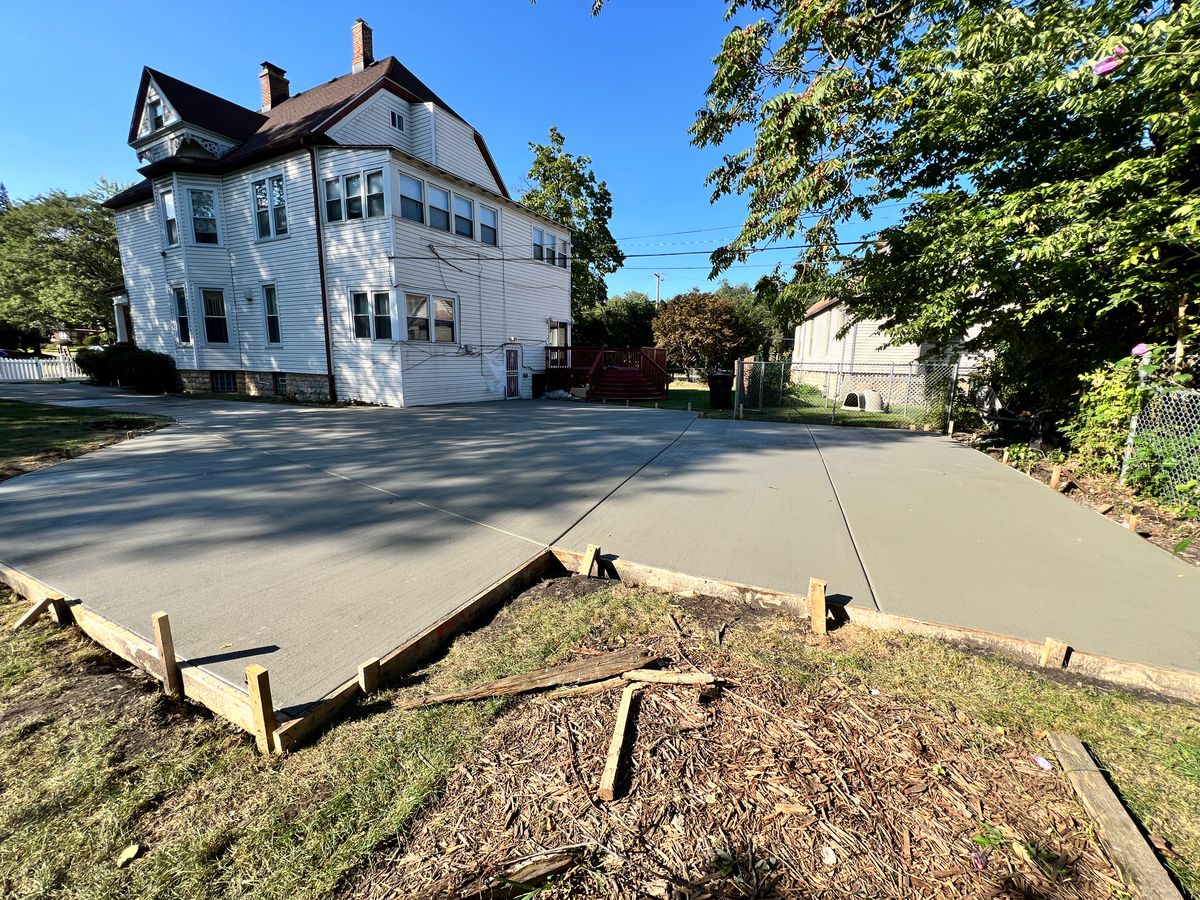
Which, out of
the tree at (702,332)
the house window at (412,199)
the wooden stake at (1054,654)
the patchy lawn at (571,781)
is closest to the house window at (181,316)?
the house window at (412,199)

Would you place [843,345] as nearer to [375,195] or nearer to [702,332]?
[702,332]

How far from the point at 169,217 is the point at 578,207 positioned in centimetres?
1719

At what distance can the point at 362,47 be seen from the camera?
688 inches

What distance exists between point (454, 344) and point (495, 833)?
1543 cm

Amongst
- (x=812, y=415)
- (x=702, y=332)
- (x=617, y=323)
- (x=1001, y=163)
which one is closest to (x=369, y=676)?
(x=1001, y=163)

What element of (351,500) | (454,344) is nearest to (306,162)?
(454,344)

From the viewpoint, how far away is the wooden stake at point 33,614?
2877 mm

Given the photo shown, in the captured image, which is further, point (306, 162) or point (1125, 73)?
point (306, 162)

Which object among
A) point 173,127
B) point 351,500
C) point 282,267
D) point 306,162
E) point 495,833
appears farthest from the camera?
point 173,127

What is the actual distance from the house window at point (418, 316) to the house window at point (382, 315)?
0.55 metres

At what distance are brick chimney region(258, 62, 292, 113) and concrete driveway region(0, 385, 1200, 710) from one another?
714 inches

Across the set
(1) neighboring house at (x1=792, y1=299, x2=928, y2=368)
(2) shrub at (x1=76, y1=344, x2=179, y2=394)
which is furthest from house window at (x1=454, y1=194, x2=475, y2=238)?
(1) neighboring house at (x1=792, y1=299, x2=928, y2=368)

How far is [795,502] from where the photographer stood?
5.43m

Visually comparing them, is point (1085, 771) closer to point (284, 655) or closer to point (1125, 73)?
point (284, 655)
